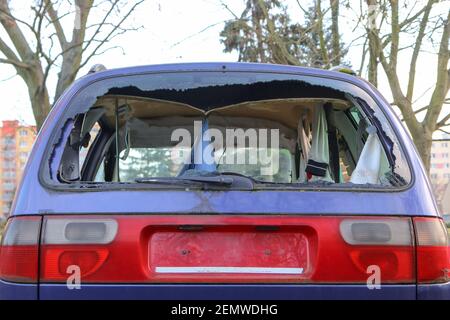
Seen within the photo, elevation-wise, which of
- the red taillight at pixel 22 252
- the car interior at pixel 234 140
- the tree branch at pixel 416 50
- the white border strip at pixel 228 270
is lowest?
the white border strip at pixel 228 270

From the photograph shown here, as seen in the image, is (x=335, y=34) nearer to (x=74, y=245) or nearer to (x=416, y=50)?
(x=416, y=50)

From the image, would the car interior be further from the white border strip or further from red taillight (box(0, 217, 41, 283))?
the white border strip

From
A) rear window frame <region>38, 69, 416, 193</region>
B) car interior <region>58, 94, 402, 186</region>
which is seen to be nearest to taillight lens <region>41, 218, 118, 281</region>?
rear window frame <region>38, 69, 416, 193</region>

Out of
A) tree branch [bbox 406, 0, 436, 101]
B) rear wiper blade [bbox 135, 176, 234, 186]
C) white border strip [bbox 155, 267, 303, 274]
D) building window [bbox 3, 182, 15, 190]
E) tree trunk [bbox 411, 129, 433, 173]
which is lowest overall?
white border strip [bbox 155, 267, 303, 274]

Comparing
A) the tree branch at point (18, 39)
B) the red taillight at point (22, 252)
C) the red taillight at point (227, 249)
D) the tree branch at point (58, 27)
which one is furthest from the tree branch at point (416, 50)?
the red taillight at point (22, 252)

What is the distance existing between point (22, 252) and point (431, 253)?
5.23 ft

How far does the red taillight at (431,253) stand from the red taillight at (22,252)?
4.88 feet

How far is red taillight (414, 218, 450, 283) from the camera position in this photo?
6.95 feet

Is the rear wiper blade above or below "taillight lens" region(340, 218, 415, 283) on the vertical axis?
above

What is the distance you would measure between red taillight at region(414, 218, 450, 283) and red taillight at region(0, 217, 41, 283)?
1.49 meters

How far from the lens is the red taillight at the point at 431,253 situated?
2117 mm

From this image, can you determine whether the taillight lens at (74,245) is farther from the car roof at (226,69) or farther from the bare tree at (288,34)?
the bare tree at (288,34)
